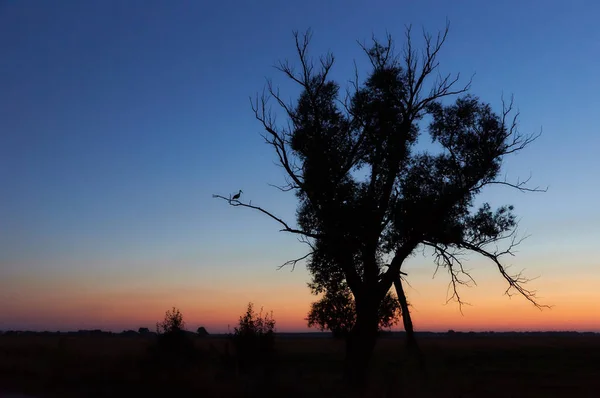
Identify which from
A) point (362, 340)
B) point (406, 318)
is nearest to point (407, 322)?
point (406, 318)

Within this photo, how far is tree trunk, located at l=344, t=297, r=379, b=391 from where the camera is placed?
66.6 feet

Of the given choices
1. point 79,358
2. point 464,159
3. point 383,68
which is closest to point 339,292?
point 464,159

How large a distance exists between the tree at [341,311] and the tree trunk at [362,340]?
11.2 ft

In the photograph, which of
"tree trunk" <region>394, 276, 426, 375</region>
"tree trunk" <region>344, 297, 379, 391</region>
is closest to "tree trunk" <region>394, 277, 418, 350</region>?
"tree trunk" <region>394, 276, 426, 375</region>

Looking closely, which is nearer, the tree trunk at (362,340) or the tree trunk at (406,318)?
the tree trunk at (362,340)

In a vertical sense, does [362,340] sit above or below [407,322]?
below

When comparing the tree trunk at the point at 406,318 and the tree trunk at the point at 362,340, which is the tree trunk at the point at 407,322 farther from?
the tree trunk at the point at 362,340

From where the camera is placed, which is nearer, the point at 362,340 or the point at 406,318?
the point at 362,340

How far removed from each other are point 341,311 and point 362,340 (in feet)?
13.4

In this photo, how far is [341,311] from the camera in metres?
24.5

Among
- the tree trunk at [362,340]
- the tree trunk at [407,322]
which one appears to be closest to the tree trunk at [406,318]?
the tree trunk at [407,322]

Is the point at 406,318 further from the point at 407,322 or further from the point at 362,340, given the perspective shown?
the point at 362,340

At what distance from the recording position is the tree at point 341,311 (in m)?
24.3

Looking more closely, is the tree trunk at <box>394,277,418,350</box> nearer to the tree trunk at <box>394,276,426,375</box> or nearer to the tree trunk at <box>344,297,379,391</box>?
the tree trunk at <box>394,276,426,375</box>
